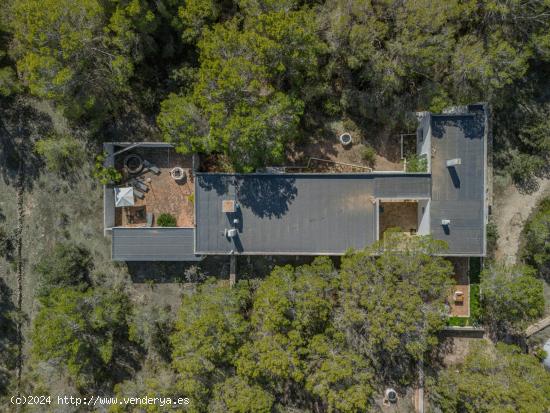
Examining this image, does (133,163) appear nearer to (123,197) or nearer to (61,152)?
(123,197)

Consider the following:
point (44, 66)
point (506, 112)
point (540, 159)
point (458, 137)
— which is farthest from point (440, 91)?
point (44, 66)

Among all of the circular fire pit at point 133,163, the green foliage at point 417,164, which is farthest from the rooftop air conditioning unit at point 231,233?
the green foliage at point 417,164

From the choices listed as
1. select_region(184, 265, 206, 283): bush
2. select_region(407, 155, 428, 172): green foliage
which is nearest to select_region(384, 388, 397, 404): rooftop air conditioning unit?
select_region(184, 265, 206, 283): bush

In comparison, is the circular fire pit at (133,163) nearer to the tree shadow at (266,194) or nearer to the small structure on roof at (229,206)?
the small structure on roof at (229,206)

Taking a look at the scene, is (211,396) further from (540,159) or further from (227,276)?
(540,159)

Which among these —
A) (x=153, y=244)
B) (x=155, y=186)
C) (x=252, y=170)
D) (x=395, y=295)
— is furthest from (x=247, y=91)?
(x=395, y=295)
